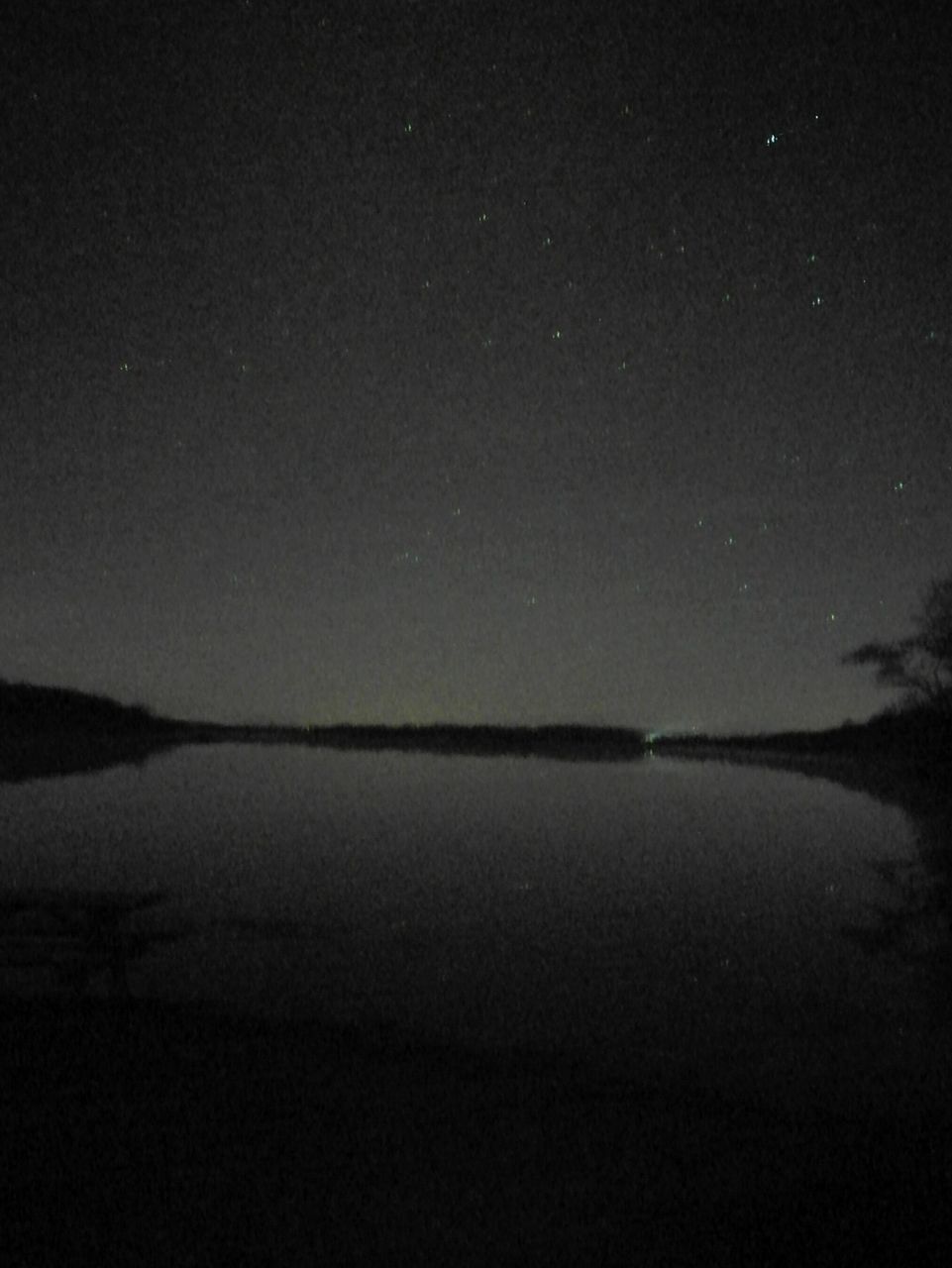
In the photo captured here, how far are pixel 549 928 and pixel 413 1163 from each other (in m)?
11.0

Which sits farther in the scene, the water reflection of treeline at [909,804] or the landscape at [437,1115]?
the water reflection of treeline at [909,804]

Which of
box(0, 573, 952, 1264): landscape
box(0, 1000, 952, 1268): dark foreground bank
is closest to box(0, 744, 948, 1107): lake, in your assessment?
box(0, 573, 952, 1264): landscape

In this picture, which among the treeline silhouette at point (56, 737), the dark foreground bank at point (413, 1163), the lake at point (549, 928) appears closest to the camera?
the dark foreground bank at point (413, 1163)

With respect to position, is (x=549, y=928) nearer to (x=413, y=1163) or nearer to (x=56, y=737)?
(x=413, y=1163)

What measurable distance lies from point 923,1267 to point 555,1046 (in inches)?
209

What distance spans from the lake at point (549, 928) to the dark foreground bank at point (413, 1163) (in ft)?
4.40

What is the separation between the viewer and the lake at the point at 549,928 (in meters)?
11.4

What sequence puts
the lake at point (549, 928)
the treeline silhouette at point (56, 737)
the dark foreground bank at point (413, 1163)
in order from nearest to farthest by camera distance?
the dark foreground bank at point (413, 1163), the lake at point (549, 928), the treeline silhouette at point (56, 737)

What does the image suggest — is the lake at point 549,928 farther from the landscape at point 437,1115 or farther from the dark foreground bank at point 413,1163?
the dark foreground bank at point 413,1163

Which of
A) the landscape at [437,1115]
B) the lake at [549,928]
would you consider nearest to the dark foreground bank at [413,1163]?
the landscape at [437,1115]

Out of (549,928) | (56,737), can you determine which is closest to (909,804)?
(549,928)

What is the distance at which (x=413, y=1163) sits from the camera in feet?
24.1

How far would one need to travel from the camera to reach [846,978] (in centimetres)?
1466

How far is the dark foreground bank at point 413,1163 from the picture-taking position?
20.8 feet
